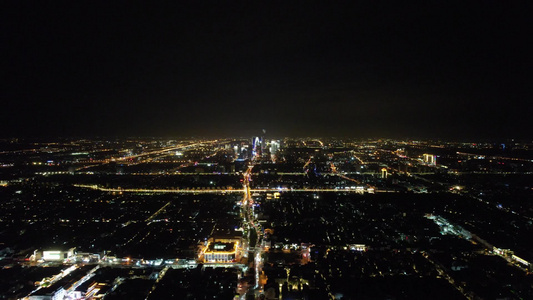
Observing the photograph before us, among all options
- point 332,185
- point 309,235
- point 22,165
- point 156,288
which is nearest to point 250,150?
point 332,185

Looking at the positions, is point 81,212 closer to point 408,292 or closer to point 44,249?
point 44,249

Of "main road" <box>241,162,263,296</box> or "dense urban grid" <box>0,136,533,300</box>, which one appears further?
"main road" <box>241,162,263,296</box>

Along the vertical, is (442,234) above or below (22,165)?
below

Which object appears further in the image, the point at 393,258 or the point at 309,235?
the point at 309,235

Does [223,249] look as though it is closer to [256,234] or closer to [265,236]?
[265,236]

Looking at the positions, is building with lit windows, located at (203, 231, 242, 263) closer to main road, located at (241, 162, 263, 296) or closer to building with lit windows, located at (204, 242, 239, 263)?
building with lit windows, located at (204, 242, 239, 263)

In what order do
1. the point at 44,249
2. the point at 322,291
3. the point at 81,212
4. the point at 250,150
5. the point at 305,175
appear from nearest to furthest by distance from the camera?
the point at 322,291 < the point at 44,249 < the point at 81,212 < the point at 305,175 < the point at 250,150

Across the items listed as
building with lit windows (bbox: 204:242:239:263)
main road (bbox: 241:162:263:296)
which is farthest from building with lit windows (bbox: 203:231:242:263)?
main road (bbox: 241:162:263:296)

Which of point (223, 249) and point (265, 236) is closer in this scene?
point (223, 249)

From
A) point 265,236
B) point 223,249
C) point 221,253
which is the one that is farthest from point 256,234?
point 221,253
